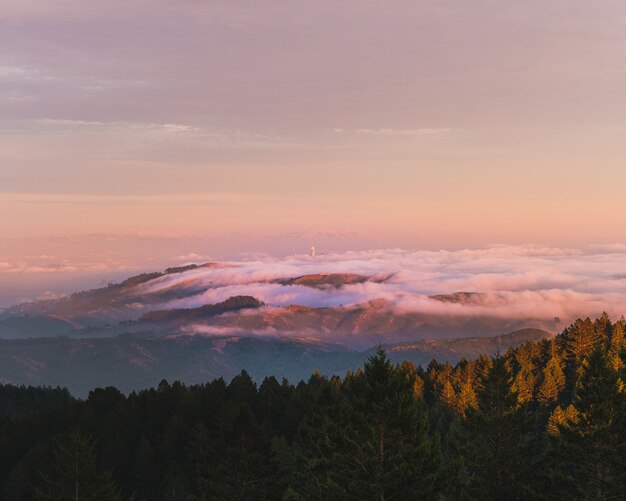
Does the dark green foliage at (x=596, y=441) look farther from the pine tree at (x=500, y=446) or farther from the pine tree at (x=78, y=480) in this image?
the pine tree at (x=78, y=480)

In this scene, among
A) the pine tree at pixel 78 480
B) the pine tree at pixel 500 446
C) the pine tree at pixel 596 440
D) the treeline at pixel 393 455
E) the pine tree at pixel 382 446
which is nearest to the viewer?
the pine tree at pixel 382 446

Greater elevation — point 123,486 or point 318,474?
point 318,474

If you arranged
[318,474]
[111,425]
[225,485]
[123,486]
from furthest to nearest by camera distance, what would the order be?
[111,425], [123,486], [225,485], [318,474]

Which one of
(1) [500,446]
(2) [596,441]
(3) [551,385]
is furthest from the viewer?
(3) [551,385]

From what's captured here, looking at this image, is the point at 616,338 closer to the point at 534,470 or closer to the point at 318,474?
Result: the point at 534,470

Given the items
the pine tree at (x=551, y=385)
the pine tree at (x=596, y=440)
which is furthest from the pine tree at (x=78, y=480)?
the pine tree at (x=551, y=385)

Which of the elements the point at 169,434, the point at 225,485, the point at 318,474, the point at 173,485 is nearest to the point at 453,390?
the point at 169,434

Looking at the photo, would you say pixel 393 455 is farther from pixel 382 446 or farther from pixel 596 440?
pixel 596 440

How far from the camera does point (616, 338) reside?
14000 centimetres

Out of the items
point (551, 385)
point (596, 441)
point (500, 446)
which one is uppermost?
point (596, 441)

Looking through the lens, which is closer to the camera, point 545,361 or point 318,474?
point 318,474

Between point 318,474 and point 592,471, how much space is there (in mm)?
16793

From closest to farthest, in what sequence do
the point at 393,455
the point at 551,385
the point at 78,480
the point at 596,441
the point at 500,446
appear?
the point at 393,455, the point at 596,441, the point at 500,446, the point at 78,480, the point at 551,385

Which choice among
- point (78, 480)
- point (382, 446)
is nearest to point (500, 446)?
point (382, 446)
